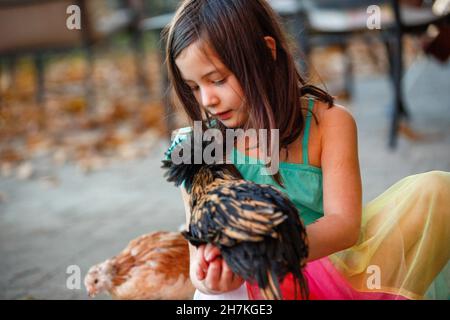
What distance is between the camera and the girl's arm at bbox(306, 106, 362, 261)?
52.1 inches

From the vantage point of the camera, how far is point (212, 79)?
1.46 metres

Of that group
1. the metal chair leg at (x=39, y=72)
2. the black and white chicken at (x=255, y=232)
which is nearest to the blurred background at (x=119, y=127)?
the metal chair leg at (x=39, y=72)

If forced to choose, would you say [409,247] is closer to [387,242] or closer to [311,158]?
[387,242]

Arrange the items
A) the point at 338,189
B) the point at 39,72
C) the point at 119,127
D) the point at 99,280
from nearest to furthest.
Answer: the point at 338,189 < the point at 99,280 < the point at 119,127 < the point at 39,72

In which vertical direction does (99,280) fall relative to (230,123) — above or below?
below

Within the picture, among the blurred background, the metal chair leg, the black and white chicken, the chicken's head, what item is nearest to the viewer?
the black and white chicken

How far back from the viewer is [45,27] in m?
5.00

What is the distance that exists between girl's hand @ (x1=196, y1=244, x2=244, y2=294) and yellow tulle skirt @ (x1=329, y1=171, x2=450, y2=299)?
0.42 metres

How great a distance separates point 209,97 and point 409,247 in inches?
26.8

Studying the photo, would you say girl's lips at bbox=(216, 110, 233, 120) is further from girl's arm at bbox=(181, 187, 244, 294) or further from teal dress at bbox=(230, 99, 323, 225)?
girl's arm at bbox=(181, 187, 244, 294)

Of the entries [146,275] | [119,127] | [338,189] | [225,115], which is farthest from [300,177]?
[119,127]

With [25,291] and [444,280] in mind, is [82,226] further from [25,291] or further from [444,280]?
[444,280]

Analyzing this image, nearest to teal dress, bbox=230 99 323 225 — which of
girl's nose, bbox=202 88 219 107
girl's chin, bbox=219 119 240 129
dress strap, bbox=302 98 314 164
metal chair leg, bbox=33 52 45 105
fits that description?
dress strap, bbox=302 98 314 164
